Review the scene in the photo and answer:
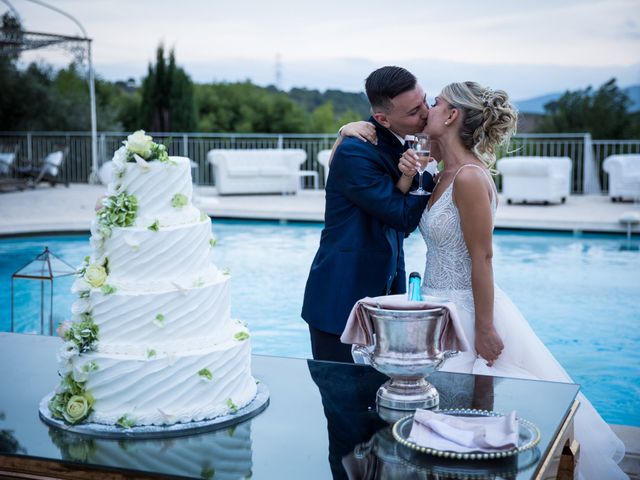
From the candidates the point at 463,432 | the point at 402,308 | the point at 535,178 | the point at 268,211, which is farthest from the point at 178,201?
the point at 535,178

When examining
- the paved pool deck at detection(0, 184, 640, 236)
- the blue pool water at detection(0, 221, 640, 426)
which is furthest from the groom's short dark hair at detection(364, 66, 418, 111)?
the paved pool deck at detection(0, 184, 640, 236)

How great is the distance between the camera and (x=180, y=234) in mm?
2197

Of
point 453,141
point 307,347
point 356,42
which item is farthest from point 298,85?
point 453,141

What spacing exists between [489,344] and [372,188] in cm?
83

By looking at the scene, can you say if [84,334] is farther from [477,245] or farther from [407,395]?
[477,245]

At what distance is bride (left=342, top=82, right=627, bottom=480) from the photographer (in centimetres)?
324

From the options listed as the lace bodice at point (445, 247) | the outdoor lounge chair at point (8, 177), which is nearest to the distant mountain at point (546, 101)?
the outdoor lounge chair at point (8, 177)

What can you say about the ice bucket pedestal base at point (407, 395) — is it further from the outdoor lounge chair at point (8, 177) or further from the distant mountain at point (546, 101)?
the distant mountain at point (546, 101)

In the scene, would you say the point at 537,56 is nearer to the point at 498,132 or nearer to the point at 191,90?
the point at 191,90

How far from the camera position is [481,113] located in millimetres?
3273

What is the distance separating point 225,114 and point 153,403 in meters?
34.9

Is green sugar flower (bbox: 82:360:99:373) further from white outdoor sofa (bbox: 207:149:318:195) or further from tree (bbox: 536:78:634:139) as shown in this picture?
Result: tree (bbox: 536:78:634:139)

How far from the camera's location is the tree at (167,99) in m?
28.0

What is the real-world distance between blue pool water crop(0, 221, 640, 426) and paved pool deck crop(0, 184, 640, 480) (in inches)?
8.0
